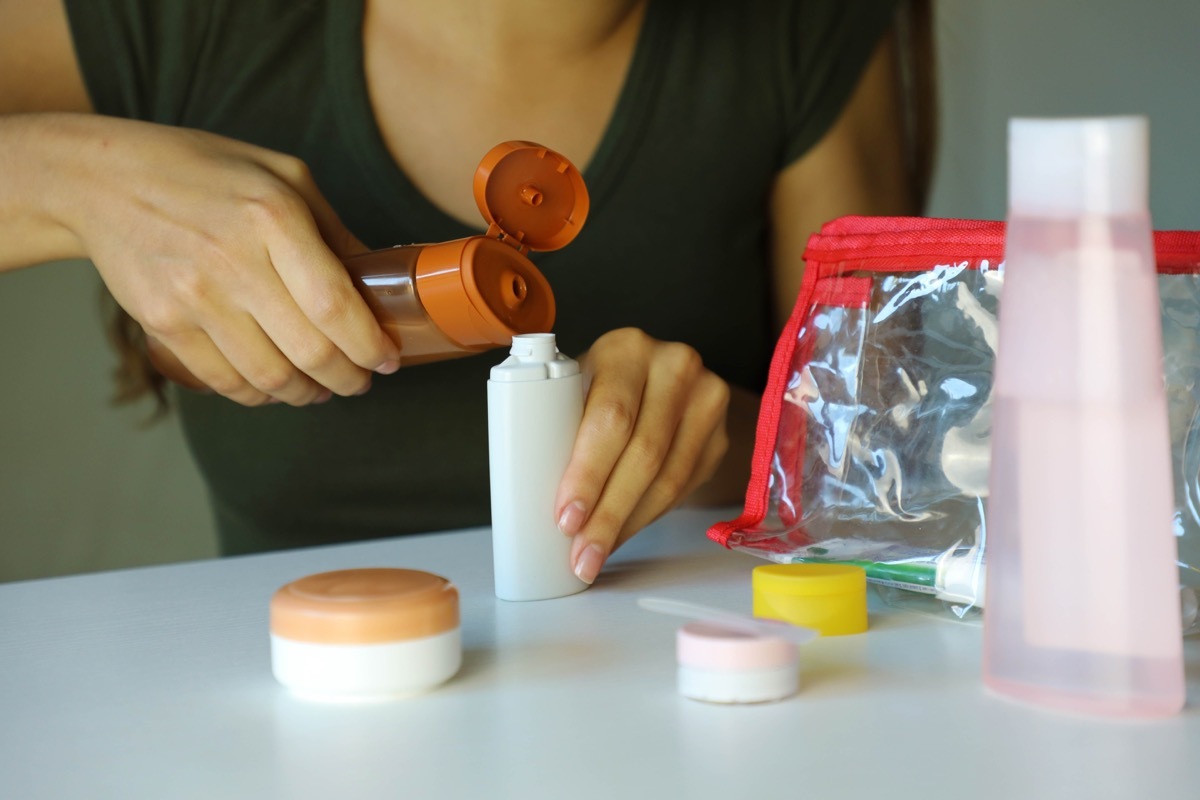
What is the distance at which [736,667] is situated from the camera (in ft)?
1.60

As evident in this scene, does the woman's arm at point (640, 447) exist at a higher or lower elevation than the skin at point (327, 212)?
lower

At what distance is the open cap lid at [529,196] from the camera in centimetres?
68

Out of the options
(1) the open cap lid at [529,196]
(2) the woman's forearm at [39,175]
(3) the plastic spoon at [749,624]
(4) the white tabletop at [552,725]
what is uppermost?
(2) the woman's forearm at [39,175]

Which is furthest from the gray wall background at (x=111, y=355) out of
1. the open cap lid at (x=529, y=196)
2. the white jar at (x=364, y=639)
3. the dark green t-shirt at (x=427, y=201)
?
the white jar at (x=364, y=639)

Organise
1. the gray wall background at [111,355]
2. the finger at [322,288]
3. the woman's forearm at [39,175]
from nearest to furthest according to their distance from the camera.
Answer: the finger at [322,288]
the woman's forearm at [39,175]
the gray wall background at [111,355]

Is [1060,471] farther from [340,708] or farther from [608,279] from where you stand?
[608,279]

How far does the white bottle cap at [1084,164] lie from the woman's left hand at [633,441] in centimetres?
30

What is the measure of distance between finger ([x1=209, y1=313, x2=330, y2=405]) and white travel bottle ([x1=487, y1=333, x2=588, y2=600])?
0.53 ft

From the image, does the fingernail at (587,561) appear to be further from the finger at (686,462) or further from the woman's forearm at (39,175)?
the woman's forearm at (39,175)

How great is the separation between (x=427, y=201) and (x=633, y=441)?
38 centimetres

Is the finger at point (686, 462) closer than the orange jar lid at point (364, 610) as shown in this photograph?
No

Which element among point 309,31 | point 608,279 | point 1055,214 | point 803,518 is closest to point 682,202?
point 608,279

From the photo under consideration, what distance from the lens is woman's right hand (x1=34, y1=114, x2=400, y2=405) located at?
683mm

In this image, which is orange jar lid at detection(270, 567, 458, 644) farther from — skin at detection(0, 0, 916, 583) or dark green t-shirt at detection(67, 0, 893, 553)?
dark green t-shirt at detection(67, 0, 893, 553)
